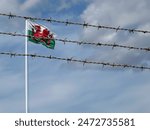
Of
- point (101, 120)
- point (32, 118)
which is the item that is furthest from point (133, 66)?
point (32, 118)

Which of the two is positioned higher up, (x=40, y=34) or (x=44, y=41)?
(x=40, y=34)

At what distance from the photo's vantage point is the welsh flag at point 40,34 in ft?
146

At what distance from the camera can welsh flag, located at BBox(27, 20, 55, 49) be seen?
4447 cm

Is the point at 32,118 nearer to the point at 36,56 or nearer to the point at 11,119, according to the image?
the point at 11,119

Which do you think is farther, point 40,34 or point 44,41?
point 40,34

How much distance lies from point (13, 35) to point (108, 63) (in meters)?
7.38

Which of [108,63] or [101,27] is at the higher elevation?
[101,27]

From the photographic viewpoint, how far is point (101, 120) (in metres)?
38.4

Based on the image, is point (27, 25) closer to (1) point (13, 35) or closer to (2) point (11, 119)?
(1) point (13, 35)

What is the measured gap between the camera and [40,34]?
4619cm

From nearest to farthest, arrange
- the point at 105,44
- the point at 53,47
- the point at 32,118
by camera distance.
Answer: the point at 32,118
the point at 105,44
the point at 53,47

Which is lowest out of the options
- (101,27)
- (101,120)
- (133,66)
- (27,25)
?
(101,120)

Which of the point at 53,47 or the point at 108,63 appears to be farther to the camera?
the point at 53,47

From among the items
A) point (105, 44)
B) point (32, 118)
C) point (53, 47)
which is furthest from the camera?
point (53, 47)
